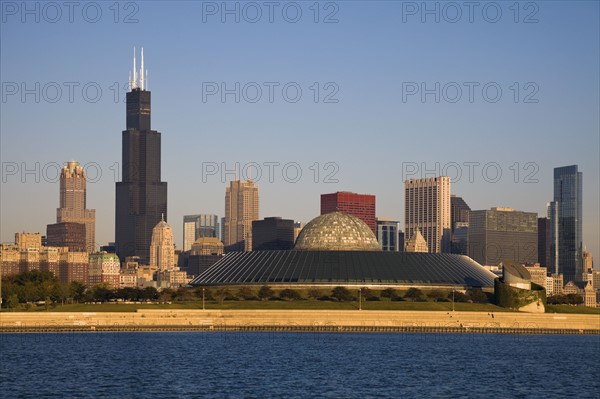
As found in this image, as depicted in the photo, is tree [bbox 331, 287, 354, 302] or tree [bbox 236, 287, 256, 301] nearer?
tree [bbox 331, 287, 354, 302]

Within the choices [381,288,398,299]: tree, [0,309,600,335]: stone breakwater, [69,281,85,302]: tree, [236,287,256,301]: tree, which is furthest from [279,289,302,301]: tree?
→ [69,281,85,302]: tree

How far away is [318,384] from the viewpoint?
8400cm

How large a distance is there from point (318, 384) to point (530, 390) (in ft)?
49.6

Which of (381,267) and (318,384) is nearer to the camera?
(318,384)

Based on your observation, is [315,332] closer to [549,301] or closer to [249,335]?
[249,335]

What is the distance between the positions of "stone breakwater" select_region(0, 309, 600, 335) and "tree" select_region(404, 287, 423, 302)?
1646 centimetres

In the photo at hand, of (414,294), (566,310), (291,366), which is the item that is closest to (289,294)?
(414,294)

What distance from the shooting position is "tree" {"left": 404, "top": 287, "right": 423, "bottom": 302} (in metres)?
170

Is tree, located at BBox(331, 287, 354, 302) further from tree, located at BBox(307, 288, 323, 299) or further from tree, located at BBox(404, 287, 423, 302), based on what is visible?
tree, located at BBox(404, 287, 423, 302)

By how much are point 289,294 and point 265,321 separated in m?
21.8

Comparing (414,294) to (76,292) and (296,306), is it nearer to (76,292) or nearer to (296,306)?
(296,306)

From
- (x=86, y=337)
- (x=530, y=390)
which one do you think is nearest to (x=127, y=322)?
(x=86, y=337)

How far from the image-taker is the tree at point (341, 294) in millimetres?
167062

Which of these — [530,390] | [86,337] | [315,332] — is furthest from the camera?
[315,332]
